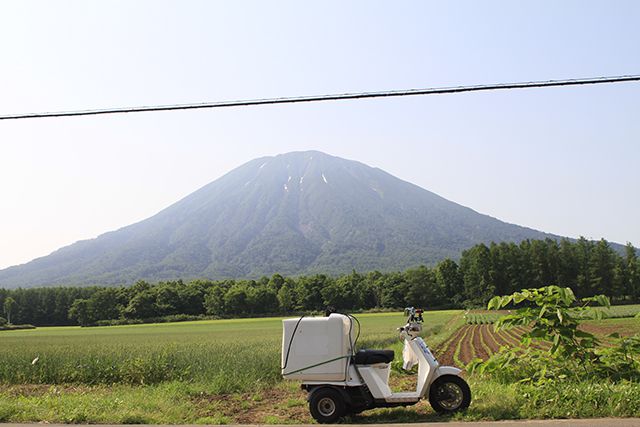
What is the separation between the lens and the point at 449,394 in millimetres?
7254

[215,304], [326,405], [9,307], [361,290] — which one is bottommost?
[215,304]

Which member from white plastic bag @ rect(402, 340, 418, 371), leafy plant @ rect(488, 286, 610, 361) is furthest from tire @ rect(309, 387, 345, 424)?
leafy plant @ rect(488, 286, 610, 361)

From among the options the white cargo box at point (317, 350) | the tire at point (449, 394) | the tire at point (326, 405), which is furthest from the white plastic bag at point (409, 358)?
the tire at point (326, 405)

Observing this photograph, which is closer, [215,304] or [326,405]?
[326,405]

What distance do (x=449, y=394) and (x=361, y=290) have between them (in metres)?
67.2

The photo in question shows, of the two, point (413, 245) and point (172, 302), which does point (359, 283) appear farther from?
point (413, 245)

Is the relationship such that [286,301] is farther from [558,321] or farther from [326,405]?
[326,405]

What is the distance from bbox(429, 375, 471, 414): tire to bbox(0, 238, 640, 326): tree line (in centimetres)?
6148

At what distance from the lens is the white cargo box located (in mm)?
7227

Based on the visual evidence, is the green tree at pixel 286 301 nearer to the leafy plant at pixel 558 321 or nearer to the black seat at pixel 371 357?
the leafy plant at pixel 558 321

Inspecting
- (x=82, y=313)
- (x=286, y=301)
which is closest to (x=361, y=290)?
(x=286, y=301)

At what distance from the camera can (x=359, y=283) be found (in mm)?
75375

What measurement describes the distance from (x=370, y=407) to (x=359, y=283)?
68566mm

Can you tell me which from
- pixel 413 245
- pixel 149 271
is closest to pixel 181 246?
pixel 149 271
